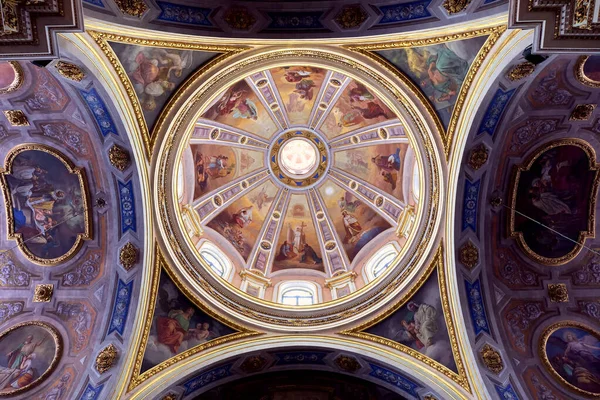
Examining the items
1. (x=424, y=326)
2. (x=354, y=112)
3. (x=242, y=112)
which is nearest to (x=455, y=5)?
(x=424, y=326)

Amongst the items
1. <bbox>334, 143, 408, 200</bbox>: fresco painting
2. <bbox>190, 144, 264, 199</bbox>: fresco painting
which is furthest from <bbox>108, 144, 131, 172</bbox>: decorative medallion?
<bbox>334, 143, 408, 200</bbox>: fresco painting

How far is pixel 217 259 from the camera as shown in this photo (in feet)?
65.0

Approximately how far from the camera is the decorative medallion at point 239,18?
11.4 metres

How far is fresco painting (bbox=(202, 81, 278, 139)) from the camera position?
20047 mm

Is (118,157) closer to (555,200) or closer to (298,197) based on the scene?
(298,197)

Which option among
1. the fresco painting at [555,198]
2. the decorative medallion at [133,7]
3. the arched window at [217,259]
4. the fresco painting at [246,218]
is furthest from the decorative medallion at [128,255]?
the fresco painting at [555,198]

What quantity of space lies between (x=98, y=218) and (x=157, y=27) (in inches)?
239

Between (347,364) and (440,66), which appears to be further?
(347,364)

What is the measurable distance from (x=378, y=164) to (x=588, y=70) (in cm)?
1205

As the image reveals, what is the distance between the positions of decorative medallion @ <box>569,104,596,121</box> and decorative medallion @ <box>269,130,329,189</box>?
1323 cm

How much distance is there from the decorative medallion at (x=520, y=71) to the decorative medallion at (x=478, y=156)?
219cm

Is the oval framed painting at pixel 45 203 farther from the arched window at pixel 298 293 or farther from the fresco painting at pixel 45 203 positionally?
the arched window at pixel 298 293

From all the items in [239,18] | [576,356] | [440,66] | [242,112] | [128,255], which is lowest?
[576,356]

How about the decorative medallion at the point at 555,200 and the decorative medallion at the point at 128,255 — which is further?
the decorative medallion at the point at 128,255
